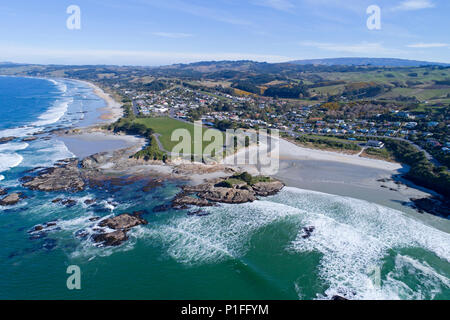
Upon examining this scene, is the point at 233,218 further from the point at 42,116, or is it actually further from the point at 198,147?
the point at 42,116

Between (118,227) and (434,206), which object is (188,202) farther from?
(434,206)

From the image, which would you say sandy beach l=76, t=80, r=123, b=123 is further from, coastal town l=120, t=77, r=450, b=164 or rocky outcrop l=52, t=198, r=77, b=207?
rocky outcrop l=52, t=198, r=77, b=207

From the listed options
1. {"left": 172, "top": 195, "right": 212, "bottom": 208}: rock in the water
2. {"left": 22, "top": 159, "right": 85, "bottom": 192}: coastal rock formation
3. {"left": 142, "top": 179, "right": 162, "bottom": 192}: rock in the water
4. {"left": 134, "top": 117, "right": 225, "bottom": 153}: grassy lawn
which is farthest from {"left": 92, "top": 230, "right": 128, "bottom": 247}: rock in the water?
{"left": 134, "top": 117, "right": 225, "bottom": 153}: grassy lawn

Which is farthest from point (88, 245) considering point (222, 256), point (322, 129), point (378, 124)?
point (378, 124)

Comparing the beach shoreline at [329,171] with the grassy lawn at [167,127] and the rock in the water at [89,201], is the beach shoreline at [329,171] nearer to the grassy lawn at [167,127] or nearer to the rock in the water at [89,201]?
the grassy lawn at [167,127]

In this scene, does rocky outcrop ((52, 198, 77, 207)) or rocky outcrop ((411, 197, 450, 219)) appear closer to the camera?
rocky outcrop ((411, 197, 450, 219))
